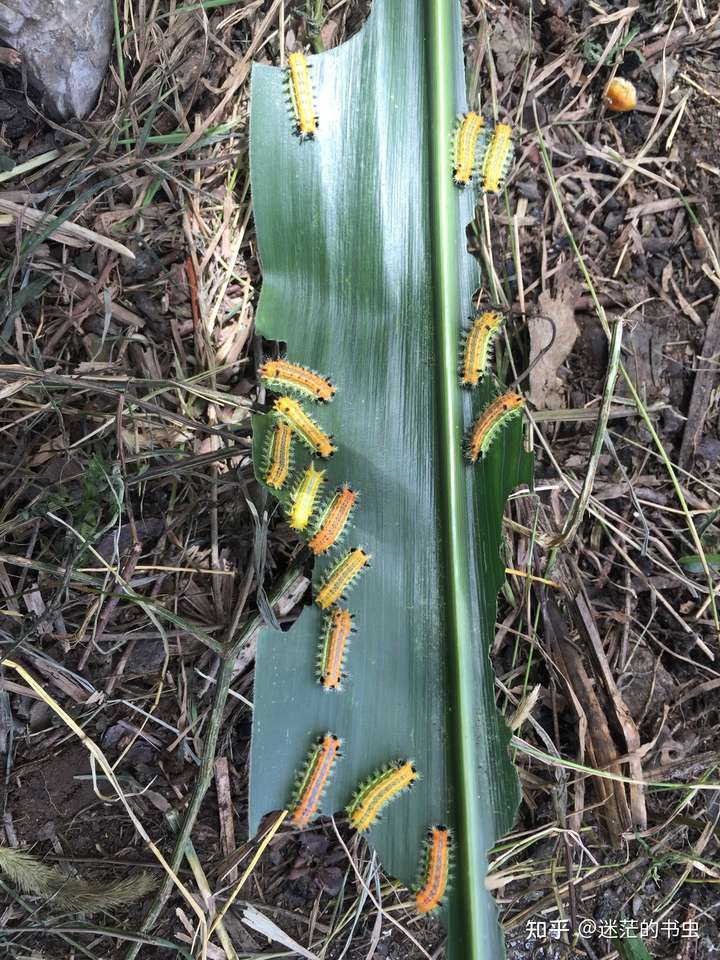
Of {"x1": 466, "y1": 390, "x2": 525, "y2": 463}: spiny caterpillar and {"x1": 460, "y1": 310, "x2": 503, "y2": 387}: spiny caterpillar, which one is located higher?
{"x1": 460, "y1": 310, "x2": 503, "y2": 387}: spiny caterpillar

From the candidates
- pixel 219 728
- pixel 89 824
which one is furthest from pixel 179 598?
pixel 89 824

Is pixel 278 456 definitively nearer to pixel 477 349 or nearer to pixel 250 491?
pixel 250 491

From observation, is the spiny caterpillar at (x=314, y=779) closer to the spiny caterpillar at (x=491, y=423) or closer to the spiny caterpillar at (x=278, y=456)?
the spiny caterpillar at (x=278, y=456)

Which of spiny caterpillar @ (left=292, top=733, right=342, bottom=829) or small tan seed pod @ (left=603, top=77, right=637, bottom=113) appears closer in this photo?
spiny caterpillar @ (left=292, top=733, right=342, bottom=829)

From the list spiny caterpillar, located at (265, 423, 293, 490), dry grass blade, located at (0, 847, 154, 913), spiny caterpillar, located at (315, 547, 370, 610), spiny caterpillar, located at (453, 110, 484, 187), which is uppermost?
spiny caterpillar, located at (453, 110, 484, 187)

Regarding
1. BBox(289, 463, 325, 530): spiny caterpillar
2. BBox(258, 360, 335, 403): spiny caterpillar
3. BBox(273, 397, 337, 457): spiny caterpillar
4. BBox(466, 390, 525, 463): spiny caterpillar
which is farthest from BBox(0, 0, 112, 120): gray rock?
BBox(466, 390, 525, 463): spiny caterpillar

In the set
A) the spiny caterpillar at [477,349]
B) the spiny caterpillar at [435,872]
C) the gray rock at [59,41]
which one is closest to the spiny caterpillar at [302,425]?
the spiny caterpillar at [477,349]

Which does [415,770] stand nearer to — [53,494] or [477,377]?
[477,377]

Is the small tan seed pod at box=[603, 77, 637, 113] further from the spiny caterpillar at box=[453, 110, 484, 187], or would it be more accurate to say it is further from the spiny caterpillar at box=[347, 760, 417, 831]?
the spiny caterpillar at box=[347, 760, 417, 831]
